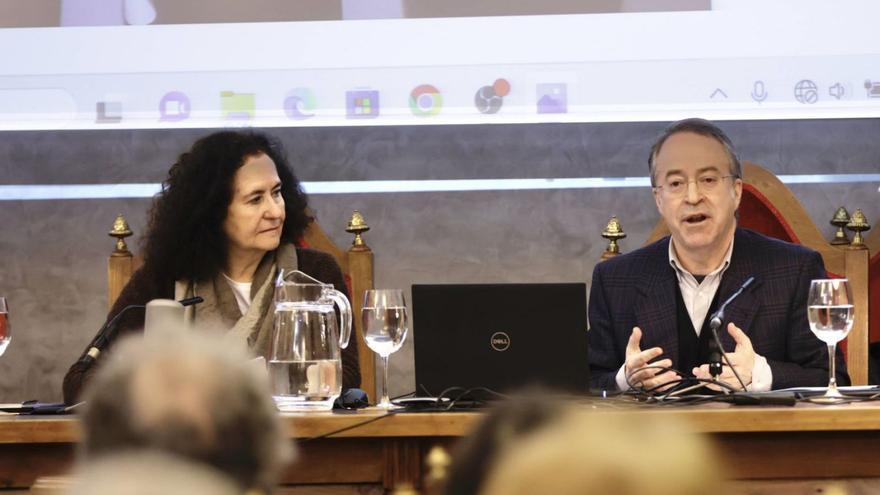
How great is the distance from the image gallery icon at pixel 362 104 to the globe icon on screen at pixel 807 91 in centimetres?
126

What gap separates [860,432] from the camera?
1.93m

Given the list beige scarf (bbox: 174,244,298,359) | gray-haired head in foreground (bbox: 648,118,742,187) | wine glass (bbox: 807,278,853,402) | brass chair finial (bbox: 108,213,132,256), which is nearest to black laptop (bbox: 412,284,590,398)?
wine glass (bbox: 807,278,853,402)

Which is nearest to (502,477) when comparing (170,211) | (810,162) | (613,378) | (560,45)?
(613,378)

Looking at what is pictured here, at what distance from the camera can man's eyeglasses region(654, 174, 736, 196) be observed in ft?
9.14

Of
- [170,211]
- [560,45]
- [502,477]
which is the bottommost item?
[502,477]

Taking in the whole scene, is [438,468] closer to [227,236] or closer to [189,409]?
[189,409]

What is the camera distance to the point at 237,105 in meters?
3.60

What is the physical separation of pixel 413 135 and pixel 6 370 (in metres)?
1.48

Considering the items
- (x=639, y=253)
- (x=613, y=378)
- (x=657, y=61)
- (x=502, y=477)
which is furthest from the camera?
(x=657, y=61)

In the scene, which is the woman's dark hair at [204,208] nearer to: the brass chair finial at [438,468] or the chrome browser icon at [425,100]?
the chrome browser icon at [425,100]

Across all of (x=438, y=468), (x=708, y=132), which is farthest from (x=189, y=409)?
(x=708, y=132)

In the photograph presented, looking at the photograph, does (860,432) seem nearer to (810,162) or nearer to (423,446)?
(423,446)

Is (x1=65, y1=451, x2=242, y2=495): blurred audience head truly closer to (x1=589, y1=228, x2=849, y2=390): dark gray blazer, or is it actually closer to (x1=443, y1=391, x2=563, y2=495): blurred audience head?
(x1=443, y1=391, x2=563, y2=495): blurred audience head

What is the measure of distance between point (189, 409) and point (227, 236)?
8.13ft
